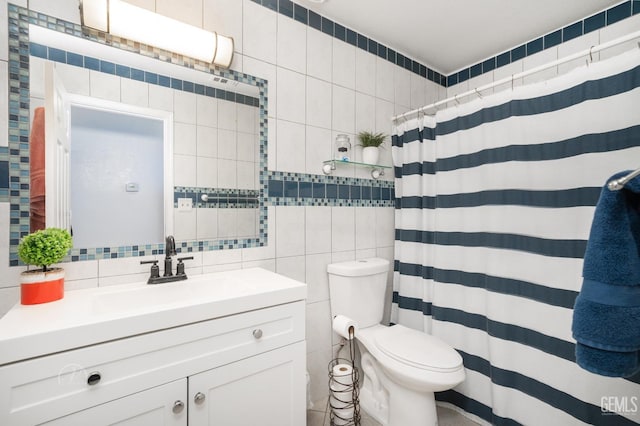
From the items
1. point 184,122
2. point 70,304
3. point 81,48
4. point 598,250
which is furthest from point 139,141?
point 598,250

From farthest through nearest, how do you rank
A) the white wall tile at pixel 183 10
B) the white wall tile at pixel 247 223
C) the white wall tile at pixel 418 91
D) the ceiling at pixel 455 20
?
the white wall tile at pixel 418 91, the ceiling at pixel 455 20, the white wall tile at pixel 247 223, the white wall tile at pixel 183 10

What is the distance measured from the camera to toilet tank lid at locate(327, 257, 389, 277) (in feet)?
5.80

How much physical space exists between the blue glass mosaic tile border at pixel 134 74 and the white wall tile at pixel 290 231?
61 cm

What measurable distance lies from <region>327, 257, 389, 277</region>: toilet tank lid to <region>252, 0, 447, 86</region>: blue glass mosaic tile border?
1460 millimetres

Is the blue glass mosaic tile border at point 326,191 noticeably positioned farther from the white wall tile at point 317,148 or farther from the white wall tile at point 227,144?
the white wall tile at point 227,144

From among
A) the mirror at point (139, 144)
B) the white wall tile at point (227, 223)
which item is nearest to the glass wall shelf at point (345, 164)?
the mirror at point (139, 144)

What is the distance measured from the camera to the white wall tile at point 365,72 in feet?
6.67

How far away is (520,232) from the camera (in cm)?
149

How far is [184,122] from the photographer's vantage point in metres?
1.42

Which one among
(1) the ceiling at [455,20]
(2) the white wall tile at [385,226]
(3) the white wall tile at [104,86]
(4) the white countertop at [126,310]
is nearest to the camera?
(4) the white countertop at [126,310]

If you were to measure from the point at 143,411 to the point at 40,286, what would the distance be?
525 mm

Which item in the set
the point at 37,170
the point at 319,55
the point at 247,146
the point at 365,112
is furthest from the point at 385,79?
the point at 37,170

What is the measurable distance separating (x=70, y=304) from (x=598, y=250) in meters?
1.62

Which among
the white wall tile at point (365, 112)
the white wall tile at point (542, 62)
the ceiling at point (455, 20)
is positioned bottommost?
the white wall tile at point (365, 112)
